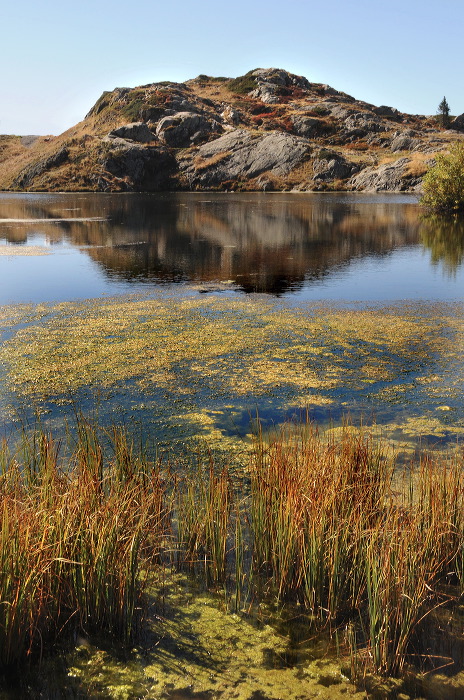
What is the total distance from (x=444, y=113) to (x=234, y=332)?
11140cm

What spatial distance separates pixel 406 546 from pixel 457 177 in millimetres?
42547

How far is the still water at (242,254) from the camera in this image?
1973cm

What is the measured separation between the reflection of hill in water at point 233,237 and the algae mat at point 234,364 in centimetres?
484

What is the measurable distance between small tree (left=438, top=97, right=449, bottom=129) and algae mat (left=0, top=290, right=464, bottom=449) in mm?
104603

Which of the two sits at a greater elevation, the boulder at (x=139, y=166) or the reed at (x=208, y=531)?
the boulder at (x=139, y=166)

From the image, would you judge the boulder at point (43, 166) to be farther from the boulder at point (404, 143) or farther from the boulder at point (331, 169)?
the boulder at point (404, 143)

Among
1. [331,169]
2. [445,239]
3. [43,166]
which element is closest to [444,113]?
[331,169]

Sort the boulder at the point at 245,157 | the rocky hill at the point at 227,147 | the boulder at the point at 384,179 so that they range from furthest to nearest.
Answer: the boulder at the point at 245,157 → the rocky hill at the point at 227,147 → the boulder at the point at 384,179

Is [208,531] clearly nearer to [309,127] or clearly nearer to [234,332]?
[234,332]

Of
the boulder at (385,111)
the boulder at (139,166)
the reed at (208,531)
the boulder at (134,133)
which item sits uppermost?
the boulder at (385,111)

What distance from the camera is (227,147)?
85.8 m

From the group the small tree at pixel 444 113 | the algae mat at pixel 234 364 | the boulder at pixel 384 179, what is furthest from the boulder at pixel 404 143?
the algae mat at pixel 234 364

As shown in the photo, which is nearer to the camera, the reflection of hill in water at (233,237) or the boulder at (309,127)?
the reflection of hill in water at (233,237)

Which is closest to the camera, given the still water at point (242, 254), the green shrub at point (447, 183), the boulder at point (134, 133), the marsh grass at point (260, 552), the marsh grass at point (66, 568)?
the marsh grass at point (66, 568)
